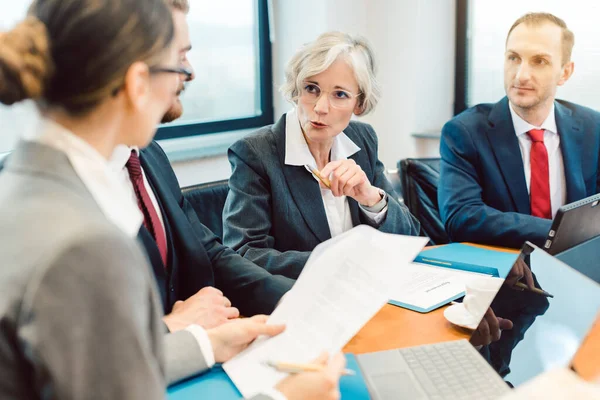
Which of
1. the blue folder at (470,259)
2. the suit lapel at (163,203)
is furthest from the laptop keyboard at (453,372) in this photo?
the suit lapel at (163,203)

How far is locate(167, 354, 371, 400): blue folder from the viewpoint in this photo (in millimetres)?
1102

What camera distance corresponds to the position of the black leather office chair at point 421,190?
2465mm

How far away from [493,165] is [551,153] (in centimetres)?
23

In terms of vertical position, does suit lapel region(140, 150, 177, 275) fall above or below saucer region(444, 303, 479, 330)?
above

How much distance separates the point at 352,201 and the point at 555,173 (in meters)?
0.77

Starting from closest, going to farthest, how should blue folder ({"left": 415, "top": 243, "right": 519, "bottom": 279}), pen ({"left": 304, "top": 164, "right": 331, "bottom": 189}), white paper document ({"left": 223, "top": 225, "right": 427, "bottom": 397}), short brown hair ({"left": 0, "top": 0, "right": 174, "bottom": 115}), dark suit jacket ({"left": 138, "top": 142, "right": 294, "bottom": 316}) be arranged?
short brown hair ({"left": 0, "top": 0, "right": 174, "bottom": 115}) < white paper document ({"left": 223, "top": 225, "right": 427, "bottom": 397}) < dark suit jacket ({"left": 138, "top": 142, "right": 294, "bottom": 316}) < blue folder ({"left": 415, "top": 243, "right": 519, "bottom": 279}) < pen ({"left": 304, "top": 164, "right": 331, "bottom": 189})

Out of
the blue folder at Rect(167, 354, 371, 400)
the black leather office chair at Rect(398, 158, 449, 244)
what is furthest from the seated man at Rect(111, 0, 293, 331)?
the black leather office chair at Rect(398, 158, 449, 244)

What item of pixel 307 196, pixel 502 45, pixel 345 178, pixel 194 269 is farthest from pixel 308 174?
pixel 502 45

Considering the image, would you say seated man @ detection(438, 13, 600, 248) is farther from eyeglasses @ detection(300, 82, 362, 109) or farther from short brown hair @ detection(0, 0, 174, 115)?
short brown hair @ detection(0, 0, 174, 115)

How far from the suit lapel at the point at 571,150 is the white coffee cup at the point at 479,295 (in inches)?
38.4

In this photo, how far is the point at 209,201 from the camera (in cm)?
211

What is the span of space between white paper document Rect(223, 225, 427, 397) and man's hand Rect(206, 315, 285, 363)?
4cm

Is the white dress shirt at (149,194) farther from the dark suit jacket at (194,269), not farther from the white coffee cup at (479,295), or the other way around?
the white coffee cup at (479,295)

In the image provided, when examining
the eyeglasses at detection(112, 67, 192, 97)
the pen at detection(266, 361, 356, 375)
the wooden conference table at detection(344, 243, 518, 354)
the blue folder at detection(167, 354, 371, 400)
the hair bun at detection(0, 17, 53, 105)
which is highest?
the hair bun at detection(0, 17, 53, 105)
